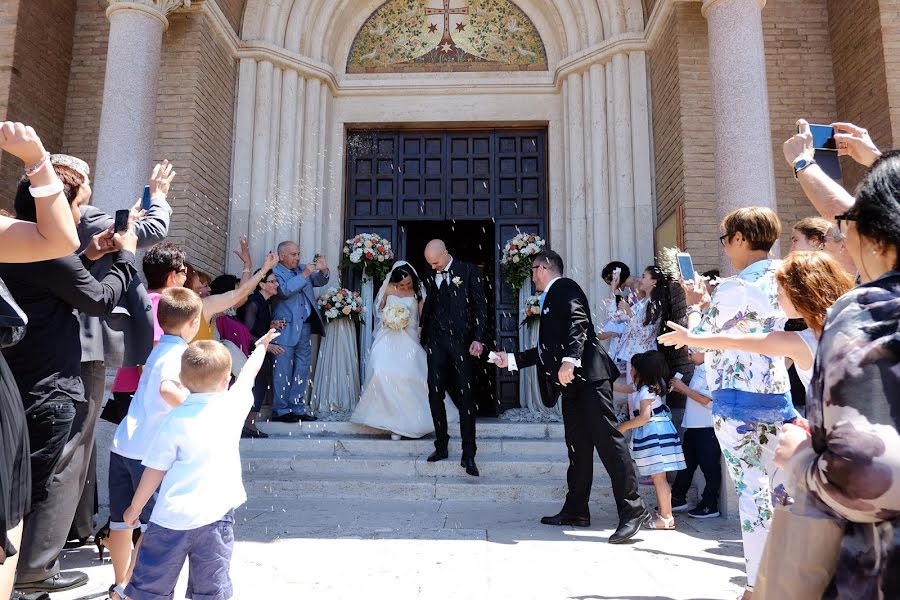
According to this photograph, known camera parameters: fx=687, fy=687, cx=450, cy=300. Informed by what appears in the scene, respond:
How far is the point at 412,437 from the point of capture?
6898 millimetres

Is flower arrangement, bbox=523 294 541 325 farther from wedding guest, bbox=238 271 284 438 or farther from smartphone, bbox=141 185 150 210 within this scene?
smartphone, bbox=141 185 150 210

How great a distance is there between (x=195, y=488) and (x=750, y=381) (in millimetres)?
2398

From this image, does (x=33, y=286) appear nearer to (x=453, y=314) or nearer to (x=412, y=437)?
(x=453, y=314)

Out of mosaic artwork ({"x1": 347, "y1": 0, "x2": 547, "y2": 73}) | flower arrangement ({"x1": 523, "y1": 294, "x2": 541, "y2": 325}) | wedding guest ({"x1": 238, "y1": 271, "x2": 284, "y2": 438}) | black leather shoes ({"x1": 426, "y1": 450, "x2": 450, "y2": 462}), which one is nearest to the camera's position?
black leather shoes ({"x1": 426, "y1": 450, "x2": 450, "y2": 462})

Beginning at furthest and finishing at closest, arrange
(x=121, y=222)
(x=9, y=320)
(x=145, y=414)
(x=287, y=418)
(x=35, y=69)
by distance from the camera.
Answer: (x=35, y=69)
(x=287, y=418)
(x=145, y=414)
(x=121, y=222)
(x=9, y=320)

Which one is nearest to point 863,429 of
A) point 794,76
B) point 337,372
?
point 337,372

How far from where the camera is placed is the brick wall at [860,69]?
7.14 m

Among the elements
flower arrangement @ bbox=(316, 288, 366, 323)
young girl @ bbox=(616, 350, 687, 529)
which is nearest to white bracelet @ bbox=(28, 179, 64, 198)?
young girl @ bbox=(616, 350, 687, 529)

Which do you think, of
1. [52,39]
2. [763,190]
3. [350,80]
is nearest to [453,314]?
[763,190]

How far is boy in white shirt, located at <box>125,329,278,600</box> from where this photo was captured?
8.29 ft

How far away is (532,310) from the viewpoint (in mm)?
8266

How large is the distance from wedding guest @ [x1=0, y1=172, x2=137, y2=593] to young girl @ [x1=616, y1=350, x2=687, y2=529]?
3.69 metres

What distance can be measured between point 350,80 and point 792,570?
9587mm

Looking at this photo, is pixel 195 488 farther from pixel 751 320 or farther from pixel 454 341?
pixel 454 341
